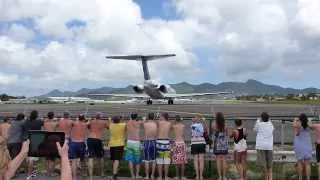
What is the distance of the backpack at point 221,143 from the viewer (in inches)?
595

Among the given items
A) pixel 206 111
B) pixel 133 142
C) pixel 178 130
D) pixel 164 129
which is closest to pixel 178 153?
pixel 178 130

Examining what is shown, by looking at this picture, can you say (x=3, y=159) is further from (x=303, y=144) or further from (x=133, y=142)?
(x=133, y=142)

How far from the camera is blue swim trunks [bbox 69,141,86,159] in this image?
52.9 ft

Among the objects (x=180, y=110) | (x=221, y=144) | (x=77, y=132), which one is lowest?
(x=221, y=144)

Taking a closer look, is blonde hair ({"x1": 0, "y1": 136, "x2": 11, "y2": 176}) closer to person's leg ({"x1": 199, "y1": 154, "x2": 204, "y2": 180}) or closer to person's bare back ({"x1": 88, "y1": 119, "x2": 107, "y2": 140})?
person's leg ({"x1": 199, "y1": 154, "x2": 204, "y2": 180})

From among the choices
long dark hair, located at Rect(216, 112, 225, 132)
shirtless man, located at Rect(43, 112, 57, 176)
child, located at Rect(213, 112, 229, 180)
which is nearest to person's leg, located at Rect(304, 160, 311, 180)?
child, located at Rect(213, 112, 229, 180)

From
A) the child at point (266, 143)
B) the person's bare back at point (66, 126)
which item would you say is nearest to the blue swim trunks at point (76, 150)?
the person's bare back at point (66, 126)

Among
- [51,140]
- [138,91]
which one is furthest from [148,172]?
[138,91]

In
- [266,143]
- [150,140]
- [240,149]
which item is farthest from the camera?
[150,140]

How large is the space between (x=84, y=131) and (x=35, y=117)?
1428mm

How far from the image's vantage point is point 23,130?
1644cm

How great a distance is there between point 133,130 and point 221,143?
7.89ft

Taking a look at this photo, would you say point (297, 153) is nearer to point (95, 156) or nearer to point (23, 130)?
point (95, 156)

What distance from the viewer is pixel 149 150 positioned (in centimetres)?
1558
